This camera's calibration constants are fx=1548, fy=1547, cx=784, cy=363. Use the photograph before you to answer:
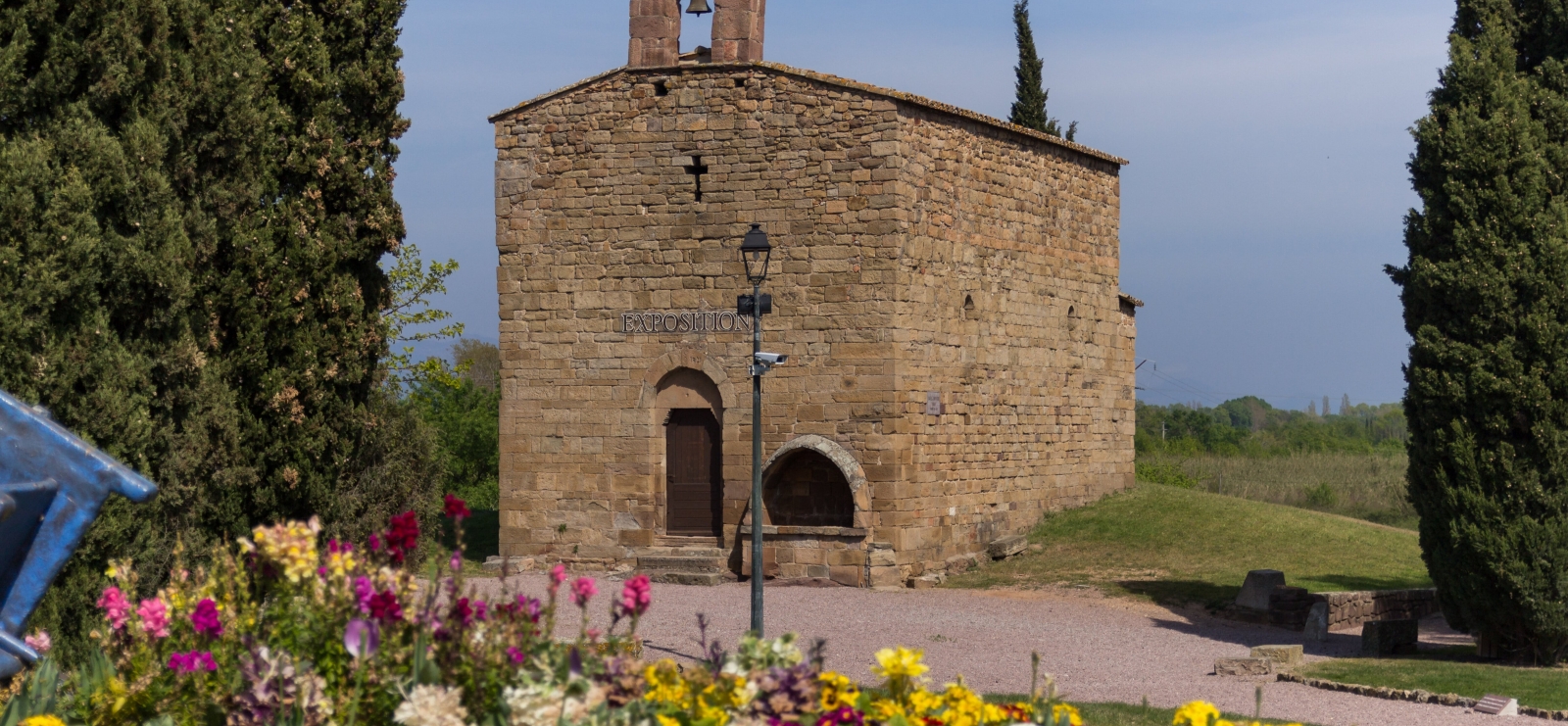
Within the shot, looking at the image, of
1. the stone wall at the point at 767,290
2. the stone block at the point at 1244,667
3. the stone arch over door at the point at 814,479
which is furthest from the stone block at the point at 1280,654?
the stone arch over door at the point at 814,479

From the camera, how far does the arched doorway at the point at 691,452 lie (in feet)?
69.3

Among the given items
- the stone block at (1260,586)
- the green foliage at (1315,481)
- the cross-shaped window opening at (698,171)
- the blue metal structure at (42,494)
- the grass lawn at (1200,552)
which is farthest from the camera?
the green foliage at (1315,481)

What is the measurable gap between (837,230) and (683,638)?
7.33 meters

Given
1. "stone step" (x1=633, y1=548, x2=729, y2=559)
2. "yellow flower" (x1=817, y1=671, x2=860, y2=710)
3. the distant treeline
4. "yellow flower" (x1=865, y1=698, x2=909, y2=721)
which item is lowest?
"stone step" (x1=633, y1=548, x2=729, y2=559)

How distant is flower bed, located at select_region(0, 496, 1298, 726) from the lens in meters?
4.86

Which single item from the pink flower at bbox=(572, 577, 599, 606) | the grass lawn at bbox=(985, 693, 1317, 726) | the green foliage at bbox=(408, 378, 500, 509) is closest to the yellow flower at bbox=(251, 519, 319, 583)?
the pink flower at bbox=(572, 577, 599, 606)

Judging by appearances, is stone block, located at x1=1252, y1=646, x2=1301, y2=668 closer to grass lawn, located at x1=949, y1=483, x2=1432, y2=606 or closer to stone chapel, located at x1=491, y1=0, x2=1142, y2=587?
grass lawn, located at x1=949, y1=483, x2=1432, y2=606

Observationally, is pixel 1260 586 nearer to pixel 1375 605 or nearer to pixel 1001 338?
pixel 1375 605

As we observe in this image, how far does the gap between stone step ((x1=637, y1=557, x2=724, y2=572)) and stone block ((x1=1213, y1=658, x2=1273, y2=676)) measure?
27.2ft

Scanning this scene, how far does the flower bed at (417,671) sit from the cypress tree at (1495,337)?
9673 millimetres

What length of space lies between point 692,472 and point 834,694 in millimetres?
16115

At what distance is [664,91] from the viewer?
21.0m

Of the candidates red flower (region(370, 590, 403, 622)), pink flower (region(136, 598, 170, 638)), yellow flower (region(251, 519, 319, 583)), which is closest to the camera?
red flower (region(370, 590, 403, 622))

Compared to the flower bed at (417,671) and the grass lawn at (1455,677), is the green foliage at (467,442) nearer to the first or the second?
the grass lawn at (1455,677)
